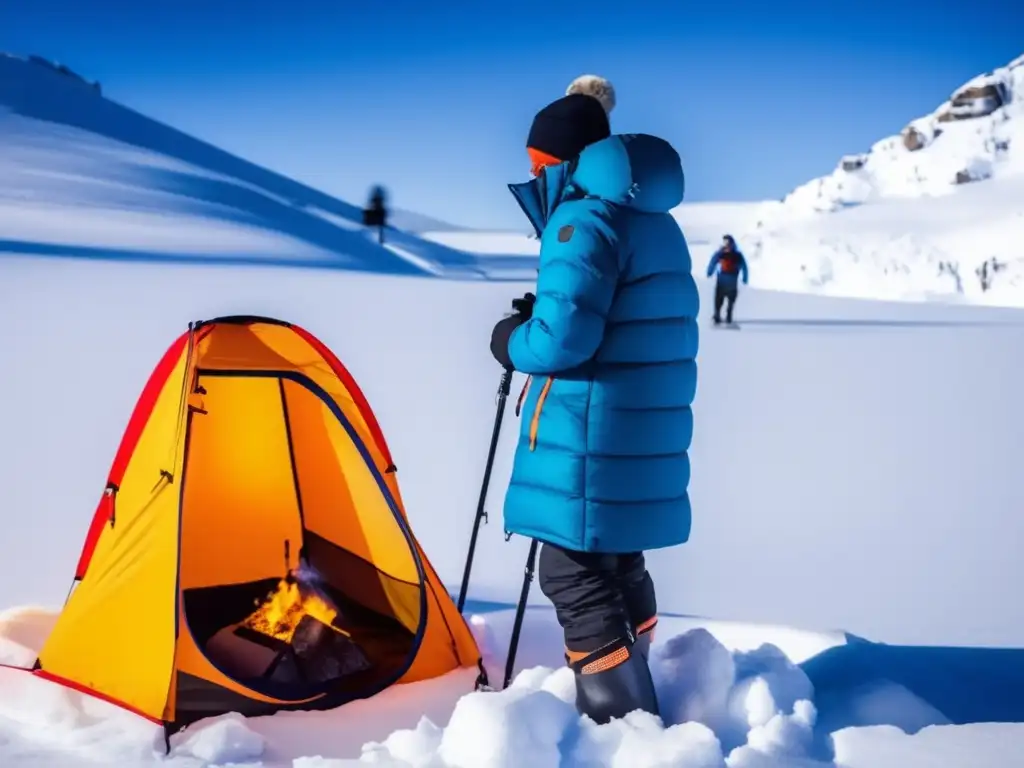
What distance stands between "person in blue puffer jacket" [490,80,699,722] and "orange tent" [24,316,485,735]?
819 mm

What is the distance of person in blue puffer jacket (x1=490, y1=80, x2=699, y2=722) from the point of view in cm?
232

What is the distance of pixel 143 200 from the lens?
120 ft

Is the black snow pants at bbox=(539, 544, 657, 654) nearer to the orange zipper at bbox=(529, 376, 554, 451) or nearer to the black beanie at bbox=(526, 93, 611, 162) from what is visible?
the orange zipper at bbox=(529, 376, 554, 451)

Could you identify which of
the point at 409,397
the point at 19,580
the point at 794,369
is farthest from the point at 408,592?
the point at 794,369

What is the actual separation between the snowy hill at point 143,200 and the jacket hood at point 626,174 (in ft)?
71.8

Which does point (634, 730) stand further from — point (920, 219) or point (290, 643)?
point (920, 219)

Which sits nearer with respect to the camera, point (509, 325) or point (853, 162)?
→ point (509, 325)

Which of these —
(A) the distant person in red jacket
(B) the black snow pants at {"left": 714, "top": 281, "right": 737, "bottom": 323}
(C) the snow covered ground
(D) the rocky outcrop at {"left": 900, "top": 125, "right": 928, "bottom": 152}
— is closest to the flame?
(C) the snow covered ground

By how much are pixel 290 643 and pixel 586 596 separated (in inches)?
54.2

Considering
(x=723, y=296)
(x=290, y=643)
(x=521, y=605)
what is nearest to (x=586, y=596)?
(x=521, y=605)

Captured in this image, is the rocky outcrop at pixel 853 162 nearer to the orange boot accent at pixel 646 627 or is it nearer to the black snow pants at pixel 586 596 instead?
the orange boot accent at pixel 646 627

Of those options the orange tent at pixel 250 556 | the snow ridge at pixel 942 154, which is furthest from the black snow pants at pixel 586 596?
the snow ridge at pixel 942 154

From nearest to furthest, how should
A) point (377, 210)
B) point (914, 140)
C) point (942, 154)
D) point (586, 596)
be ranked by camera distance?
point (586, 596) < point (377, 210) < point (942, 154) < point (914, 140)

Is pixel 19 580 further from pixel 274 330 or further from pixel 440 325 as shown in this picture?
pixel 440 325
